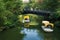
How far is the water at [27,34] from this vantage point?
80.1 ft

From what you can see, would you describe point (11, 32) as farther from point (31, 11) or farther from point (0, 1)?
point (31, 11)

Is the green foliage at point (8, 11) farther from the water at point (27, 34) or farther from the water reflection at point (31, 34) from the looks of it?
the water reflection at point (31, 34)

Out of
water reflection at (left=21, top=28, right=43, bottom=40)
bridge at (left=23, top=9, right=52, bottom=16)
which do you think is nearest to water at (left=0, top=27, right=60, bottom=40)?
water reflection at (left=21, top=28, right=43, bottom=40)

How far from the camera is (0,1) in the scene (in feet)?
85.7

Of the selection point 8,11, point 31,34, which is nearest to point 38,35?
point 31,34

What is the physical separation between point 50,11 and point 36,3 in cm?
1021

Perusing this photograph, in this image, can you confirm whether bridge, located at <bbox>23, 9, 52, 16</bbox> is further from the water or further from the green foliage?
the water

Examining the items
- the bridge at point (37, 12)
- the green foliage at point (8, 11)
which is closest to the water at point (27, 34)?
the green foliage at point (8, 11)

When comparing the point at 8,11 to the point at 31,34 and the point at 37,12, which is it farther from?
the point at 37,12

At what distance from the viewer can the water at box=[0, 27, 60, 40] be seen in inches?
961

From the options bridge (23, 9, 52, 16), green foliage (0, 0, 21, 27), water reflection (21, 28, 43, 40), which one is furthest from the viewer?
bridge (23, 9, 52, 16)

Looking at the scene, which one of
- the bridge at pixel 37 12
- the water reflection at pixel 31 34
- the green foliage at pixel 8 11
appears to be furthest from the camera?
the bridge at pixel 37 12

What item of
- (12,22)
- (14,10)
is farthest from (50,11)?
(12,22)

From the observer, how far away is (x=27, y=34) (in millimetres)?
26078
